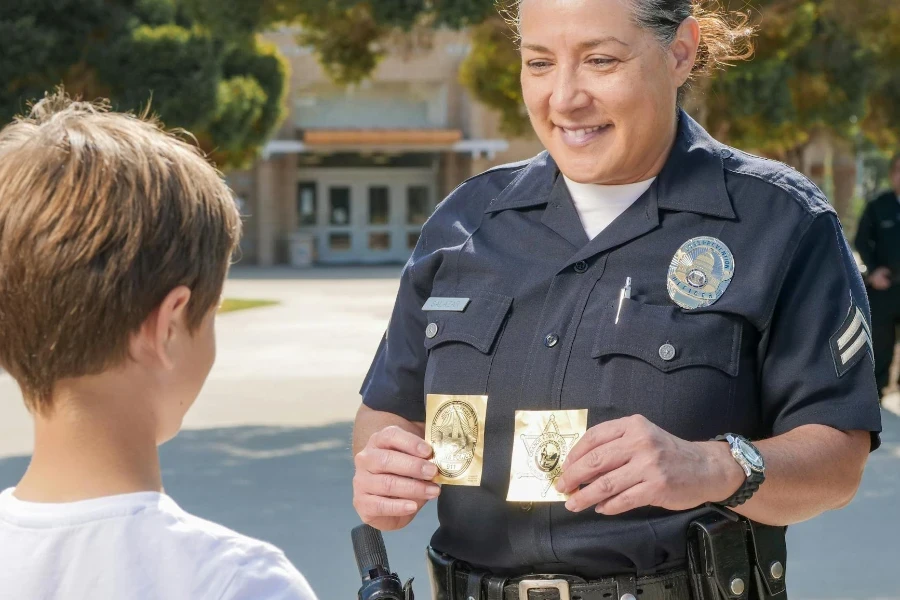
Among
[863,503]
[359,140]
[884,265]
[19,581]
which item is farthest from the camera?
[359,140]

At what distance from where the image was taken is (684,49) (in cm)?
239

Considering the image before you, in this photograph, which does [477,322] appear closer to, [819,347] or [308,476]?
[819,347]

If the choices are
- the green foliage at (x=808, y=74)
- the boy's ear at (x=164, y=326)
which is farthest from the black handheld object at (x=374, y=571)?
the green foliage at (x=808, y=74)

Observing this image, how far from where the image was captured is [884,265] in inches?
372

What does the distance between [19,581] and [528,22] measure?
1.35 meters

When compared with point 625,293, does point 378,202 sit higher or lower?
lower

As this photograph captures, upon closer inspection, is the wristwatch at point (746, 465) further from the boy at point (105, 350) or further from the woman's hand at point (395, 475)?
the boy at point (105, 350)

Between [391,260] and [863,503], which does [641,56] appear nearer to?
[863,503]

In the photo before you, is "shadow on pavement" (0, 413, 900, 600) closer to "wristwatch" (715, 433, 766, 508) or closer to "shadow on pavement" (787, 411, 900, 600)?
"shadow on pavement" (787, 411, 900, 600)

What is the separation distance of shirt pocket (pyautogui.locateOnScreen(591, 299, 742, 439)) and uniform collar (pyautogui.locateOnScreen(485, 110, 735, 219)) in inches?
8.1

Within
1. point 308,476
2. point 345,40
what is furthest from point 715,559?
point 345,40

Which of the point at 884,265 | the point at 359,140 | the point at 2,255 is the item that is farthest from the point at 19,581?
the point at 359,140

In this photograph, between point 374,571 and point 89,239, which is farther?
point 374,571

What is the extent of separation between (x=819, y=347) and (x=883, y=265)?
772 centimetres
